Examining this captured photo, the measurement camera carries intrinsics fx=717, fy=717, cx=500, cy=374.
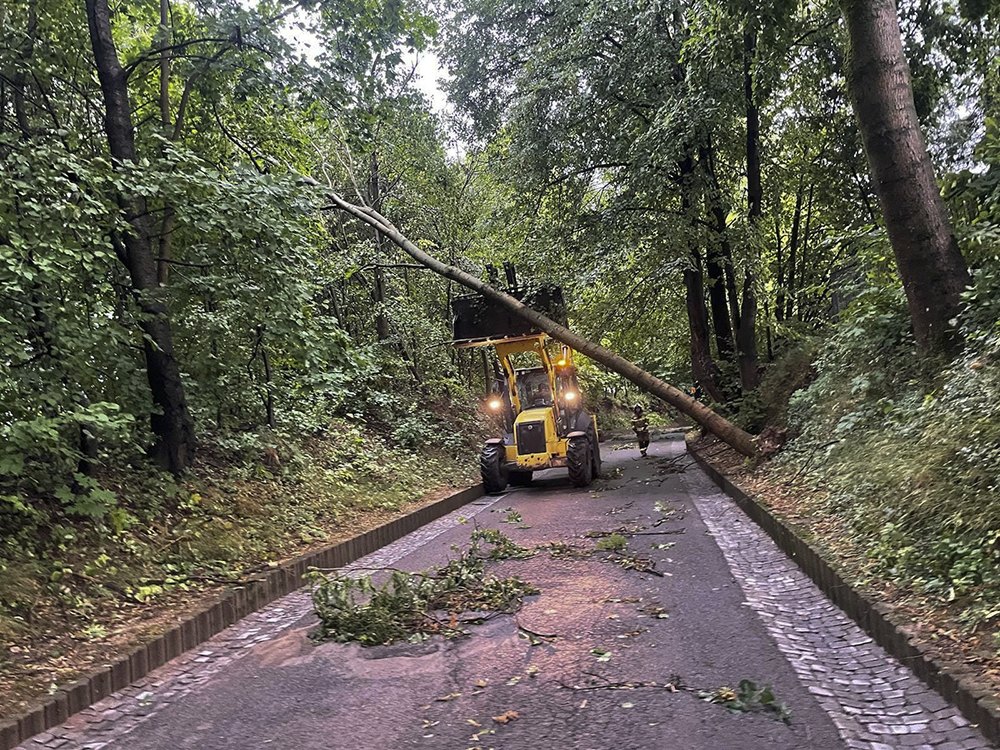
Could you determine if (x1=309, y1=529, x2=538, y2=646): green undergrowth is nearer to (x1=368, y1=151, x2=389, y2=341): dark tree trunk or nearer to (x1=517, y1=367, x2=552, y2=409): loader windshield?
(x1=517, y1=367, x2=552, y2=409): loader windshield

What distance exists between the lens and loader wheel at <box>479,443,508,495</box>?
14117mm

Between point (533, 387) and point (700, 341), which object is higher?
point (700, 341)

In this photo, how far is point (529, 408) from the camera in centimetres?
1498

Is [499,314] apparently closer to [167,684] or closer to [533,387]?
[533,387]

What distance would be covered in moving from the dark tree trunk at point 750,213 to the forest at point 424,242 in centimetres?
6

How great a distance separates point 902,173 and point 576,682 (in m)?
6.20

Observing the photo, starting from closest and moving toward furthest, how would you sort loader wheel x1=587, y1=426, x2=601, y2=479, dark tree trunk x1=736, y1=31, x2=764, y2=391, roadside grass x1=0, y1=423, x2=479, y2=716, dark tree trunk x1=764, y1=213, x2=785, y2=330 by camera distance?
1. roadside grass x1=0, y1=423, x2=479, y2=716
2. dark tree trunk x1=736, y1=31, x2=764, y2=391
3. loader wheel x1=587, y1=426, x2=601, y2=479
4. dark tree trunk x1=764, y1=213, x2=785, y2=330

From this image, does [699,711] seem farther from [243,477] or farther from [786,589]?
[243,477]

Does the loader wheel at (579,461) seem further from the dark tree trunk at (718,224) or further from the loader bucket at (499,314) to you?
the dark tree trunk at (718,224)

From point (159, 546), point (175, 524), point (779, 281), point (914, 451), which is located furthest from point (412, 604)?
point (779, 281)

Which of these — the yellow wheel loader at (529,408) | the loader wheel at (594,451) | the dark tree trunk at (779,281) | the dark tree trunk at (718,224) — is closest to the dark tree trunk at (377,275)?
the yellow wheel loader at (529,408)

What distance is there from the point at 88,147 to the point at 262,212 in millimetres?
2703

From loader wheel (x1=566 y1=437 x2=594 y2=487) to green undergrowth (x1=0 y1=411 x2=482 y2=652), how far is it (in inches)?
120

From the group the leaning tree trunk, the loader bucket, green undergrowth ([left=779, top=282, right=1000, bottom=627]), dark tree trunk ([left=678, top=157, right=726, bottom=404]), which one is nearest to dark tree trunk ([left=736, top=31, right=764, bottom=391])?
dark tree trunk ([left=678, top=157, right=726, bottom=404])
